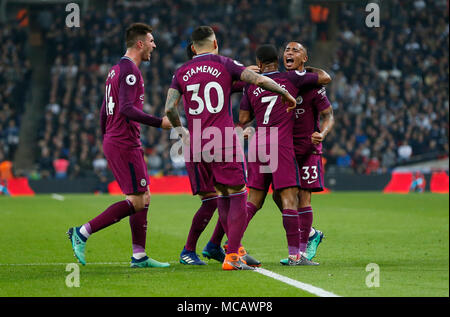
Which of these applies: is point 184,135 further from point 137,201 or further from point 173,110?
point 137,201

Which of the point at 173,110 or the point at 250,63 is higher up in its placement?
the point at 250,63

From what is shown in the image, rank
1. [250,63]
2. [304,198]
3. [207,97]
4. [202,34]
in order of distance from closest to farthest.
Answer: [207,97], [202,34], [304,198], [250,63]

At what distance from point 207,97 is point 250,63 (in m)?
24.9

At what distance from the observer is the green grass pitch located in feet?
20.7

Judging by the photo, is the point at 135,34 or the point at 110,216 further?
the point at 135,34

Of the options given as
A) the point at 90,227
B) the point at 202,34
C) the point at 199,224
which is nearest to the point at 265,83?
the point at 202,34

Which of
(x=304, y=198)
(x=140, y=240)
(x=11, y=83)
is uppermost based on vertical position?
(x=11, y=83)

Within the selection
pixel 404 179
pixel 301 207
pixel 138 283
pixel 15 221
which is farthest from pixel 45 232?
pixel 404 179

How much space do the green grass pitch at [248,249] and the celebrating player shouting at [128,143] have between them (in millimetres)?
386

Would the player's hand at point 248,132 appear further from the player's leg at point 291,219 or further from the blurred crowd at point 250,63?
the blurred crowd at point 250,63

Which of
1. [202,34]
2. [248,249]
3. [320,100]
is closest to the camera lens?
[202,34]

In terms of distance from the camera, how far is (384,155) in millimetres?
29703

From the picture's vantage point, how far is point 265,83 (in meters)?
7.27
